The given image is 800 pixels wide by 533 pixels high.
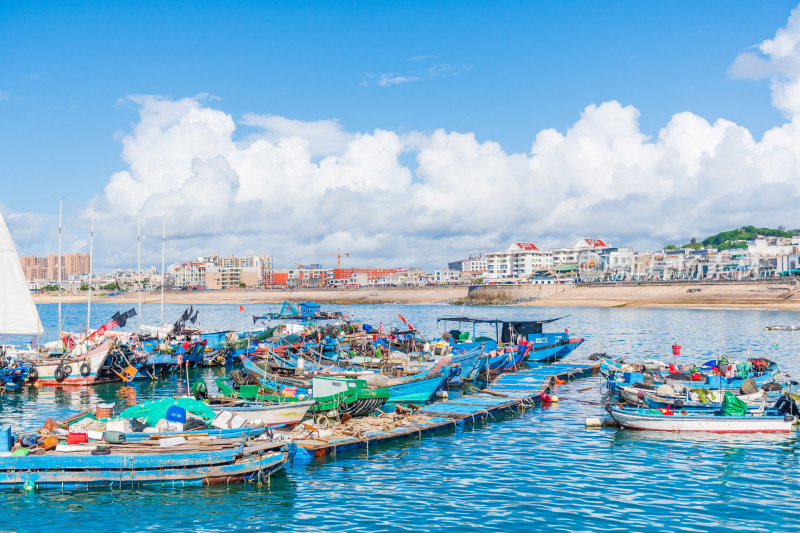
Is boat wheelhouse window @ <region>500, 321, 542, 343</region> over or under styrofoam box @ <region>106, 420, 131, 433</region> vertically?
over

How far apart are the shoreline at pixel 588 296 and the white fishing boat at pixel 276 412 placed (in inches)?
4144

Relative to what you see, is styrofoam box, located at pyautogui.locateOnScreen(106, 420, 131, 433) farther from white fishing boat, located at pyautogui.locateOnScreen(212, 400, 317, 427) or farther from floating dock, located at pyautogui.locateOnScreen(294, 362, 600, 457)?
floating dock, located at pyautogui.locateOnScreen(294, 362, 600, 457)

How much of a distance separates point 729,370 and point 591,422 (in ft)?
39.2

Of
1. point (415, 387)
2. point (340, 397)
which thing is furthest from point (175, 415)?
point (415, 387)

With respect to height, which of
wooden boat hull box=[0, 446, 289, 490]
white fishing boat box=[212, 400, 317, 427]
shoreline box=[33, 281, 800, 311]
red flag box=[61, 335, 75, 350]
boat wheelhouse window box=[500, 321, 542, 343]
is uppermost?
shoreline box=[33, 281, 800, 311]

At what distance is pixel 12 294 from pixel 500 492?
23.2 meters

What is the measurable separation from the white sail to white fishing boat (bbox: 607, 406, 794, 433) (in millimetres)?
26189

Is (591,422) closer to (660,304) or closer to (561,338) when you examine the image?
(561,338)

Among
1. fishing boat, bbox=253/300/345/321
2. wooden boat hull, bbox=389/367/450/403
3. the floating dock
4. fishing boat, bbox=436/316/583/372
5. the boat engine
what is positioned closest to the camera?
the floating dock

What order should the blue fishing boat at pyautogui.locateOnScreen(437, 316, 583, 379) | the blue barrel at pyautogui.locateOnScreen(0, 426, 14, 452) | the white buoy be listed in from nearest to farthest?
the blue barrel at pyautogui.locateOnScreen(0, 426, 14, 452)
the white buoy
the blue fishing boat at pyautogui.locateOnScreen(437, 316, 583, 379)

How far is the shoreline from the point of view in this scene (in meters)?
117

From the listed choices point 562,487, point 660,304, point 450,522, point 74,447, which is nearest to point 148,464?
point 74,447

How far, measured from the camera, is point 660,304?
124 meters

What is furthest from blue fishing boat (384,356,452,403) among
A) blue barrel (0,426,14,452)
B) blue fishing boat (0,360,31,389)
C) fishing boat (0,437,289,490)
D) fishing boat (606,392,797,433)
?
blue fishing boat (0,360,31,389)
